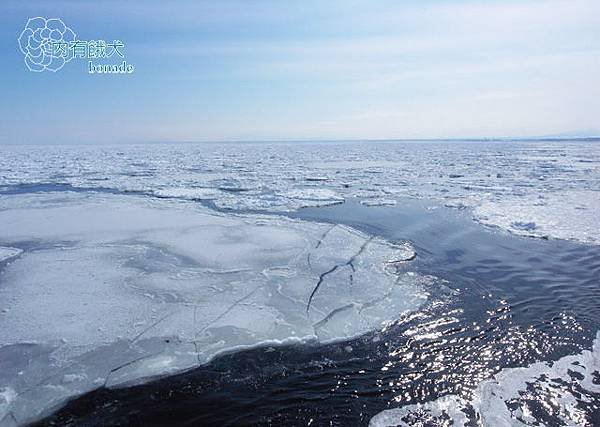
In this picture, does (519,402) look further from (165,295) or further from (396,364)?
(165,295)

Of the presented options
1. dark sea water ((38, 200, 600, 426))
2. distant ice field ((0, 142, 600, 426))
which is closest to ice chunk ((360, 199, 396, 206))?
distant ice field ((0, 142, 600, 426))

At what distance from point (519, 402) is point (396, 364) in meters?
1.22

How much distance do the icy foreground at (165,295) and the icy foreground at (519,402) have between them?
145 centimetres

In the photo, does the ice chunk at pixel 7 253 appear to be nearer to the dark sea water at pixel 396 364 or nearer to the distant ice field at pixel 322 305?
the distant ice field at pixel 322 305

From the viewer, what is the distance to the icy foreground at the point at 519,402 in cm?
346

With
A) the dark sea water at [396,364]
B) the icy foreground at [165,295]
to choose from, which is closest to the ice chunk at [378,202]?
the icy foreground at [165,295]

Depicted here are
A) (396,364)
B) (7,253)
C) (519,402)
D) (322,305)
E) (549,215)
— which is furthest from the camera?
(549,215)

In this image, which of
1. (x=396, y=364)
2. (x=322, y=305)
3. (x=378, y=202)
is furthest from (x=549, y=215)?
(x=396, y=364)

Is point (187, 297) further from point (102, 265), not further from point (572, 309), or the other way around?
point (572, 309)

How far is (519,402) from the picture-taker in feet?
12.1

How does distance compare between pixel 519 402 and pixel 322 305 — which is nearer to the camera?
pixel 519 402

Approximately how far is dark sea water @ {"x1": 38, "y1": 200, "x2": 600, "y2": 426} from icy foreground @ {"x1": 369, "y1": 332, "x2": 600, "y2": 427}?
0.25 ft

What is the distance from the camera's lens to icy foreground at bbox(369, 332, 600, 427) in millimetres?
3459

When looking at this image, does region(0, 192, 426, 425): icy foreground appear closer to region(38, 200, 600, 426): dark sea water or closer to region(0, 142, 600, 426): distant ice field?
region(0, 142, 600, 426): distant ice field
